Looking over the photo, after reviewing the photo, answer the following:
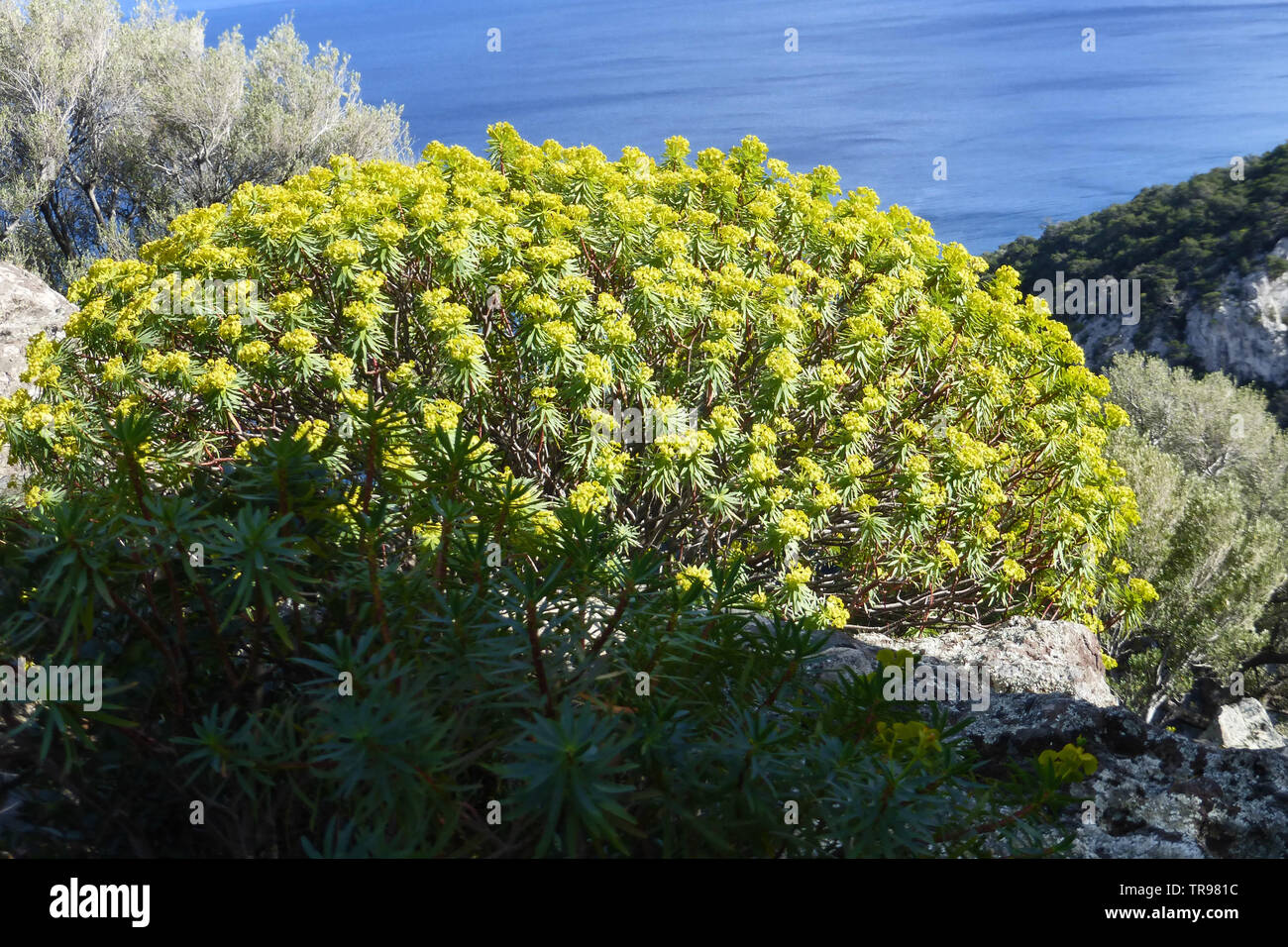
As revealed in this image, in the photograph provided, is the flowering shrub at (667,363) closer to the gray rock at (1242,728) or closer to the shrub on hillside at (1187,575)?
the gray rock at (1242,728)

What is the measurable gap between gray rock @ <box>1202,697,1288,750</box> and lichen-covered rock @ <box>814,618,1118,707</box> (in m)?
3.08

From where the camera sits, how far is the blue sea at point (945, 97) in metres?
87.6

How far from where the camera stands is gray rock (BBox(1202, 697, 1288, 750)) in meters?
8.43

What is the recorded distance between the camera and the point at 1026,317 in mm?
7160

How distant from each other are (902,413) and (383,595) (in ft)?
19.5

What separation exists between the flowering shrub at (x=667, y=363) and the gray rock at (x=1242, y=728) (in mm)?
2002

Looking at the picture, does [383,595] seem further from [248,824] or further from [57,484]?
[57,484]

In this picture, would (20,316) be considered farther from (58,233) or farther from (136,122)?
(58,233)

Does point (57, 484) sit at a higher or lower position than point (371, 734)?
higher

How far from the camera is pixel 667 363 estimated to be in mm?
6254

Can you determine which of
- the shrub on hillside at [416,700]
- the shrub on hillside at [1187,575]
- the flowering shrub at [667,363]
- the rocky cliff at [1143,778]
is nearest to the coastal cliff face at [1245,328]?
the shrub on hillside at [1187,575]

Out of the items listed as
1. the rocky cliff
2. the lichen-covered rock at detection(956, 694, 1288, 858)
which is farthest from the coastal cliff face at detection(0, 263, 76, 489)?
the lichen-covered rock at detection(956, 694, 1288, 858)
